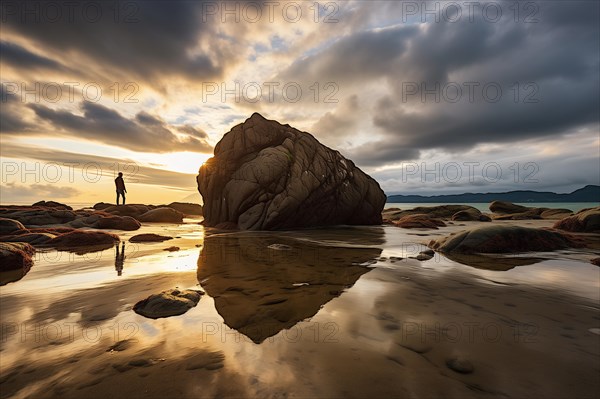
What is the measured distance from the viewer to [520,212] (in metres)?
28.4

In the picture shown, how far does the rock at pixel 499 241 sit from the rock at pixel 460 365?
5.47 metres

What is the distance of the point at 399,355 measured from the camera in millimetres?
2170

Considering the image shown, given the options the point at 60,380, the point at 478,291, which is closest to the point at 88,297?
the point at 60,380

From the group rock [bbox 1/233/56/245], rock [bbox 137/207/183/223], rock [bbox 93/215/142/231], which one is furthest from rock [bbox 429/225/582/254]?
rock [bbox 137/207/183/223]

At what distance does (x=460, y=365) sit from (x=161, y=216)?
21.0 metres

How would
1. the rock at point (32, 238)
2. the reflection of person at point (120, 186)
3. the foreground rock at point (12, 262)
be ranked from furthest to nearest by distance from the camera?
the reflection of person at point (120, 186) < the rock at point (32, 238) < the foreground rock at point (12, 262)

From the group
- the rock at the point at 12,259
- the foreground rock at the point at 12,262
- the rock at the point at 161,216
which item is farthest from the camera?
the rock at the point at 161,216

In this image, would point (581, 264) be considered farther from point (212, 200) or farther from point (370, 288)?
point (212, 200)

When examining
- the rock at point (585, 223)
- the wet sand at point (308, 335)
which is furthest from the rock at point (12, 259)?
the rock at point (585, 223)

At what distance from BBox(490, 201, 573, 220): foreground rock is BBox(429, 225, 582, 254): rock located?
63.7 feet

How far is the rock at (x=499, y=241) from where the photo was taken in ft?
22.5

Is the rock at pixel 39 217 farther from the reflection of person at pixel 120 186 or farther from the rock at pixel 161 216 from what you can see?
the reflection of person at pixel 120 186

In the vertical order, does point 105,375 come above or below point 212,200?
below

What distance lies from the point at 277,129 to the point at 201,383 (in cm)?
1528
